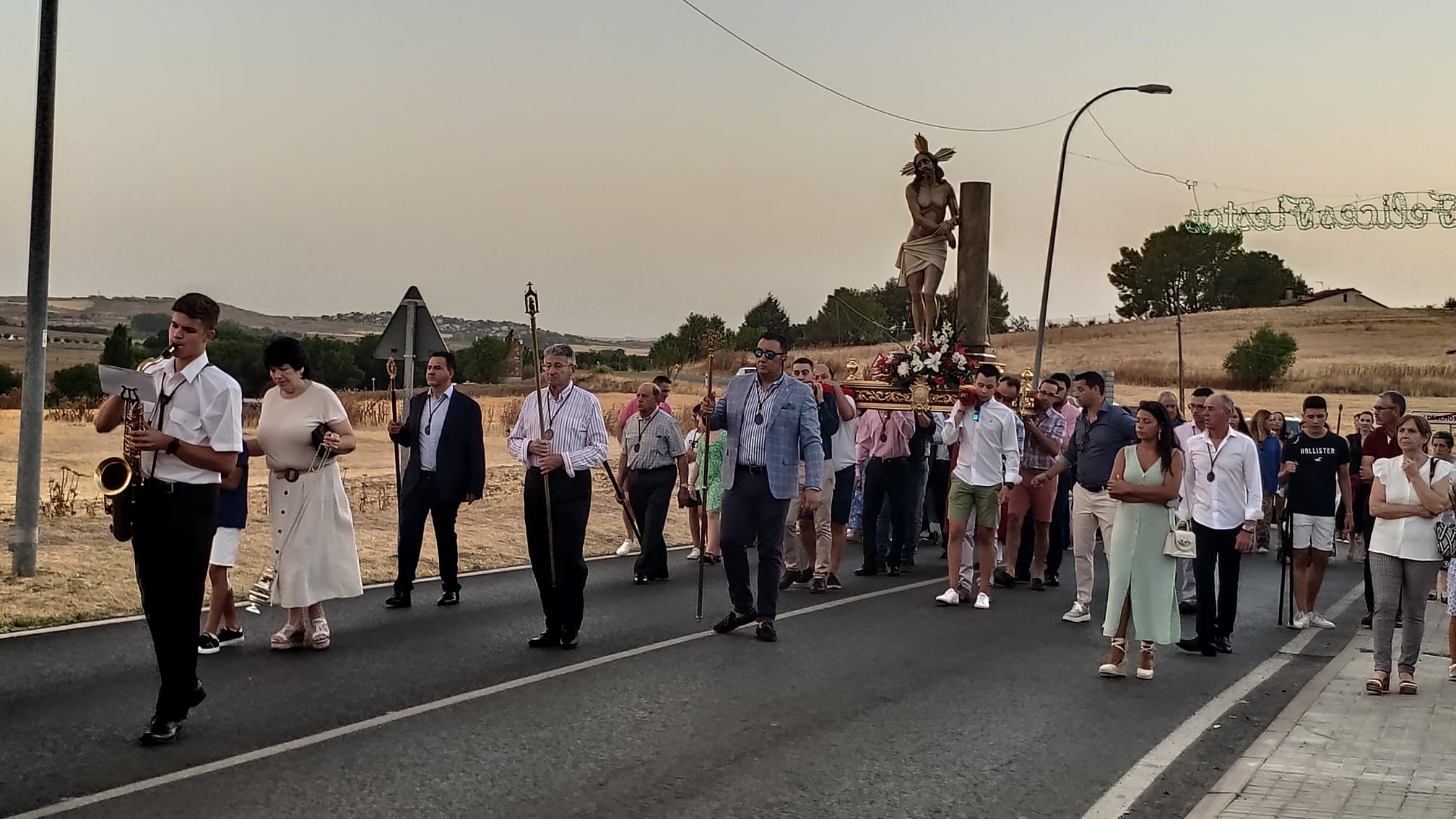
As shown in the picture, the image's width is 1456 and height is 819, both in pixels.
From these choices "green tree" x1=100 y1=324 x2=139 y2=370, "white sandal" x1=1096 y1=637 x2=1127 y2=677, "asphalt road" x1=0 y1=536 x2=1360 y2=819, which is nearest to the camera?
"asphalt road" x1=0 y1=536 x2=1360 y2=819

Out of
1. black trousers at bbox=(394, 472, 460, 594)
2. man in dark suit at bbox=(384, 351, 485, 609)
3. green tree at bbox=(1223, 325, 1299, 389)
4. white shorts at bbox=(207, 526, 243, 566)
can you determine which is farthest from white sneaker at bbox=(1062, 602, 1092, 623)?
green tree at bbox=(1223, 325, 1299, 389)

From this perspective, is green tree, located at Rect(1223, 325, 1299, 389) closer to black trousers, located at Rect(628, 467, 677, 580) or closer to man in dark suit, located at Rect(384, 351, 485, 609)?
black trousers, located at Rect(628, 467, 677, 580)

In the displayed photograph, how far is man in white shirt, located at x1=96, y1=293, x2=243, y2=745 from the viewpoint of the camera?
6914 millimetres

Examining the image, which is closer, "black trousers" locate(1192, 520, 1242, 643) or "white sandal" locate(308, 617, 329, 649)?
"white sandal" locate(308, 617, 329, 649)

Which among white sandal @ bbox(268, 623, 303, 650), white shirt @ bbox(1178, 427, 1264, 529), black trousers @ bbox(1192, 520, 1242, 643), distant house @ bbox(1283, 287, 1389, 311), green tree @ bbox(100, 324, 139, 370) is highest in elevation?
distant house @ bbox(1283, 287, 1389, 311)

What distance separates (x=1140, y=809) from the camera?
6.42 metres

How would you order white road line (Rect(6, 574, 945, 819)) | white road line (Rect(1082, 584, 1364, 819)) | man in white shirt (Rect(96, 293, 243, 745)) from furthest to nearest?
man in white shirt (Rect(96, 293, 243, 745))
white road line (Rect(1082, 584, 1364, 819))
white road line (Rect(6, 574, 945, 819))

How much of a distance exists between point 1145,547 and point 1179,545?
221 mm

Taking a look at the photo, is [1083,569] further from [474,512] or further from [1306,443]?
[474,512]

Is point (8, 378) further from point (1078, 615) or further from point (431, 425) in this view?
point (1078, 615)

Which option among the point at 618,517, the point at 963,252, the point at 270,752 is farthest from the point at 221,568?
the point at 963,252

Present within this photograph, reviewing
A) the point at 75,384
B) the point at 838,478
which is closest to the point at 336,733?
the point at 838,478

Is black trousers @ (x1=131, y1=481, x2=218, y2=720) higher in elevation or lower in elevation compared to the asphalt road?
higher

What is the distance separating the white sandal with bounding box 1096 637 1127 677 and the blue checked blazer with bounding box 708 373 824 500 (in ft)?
7.96
